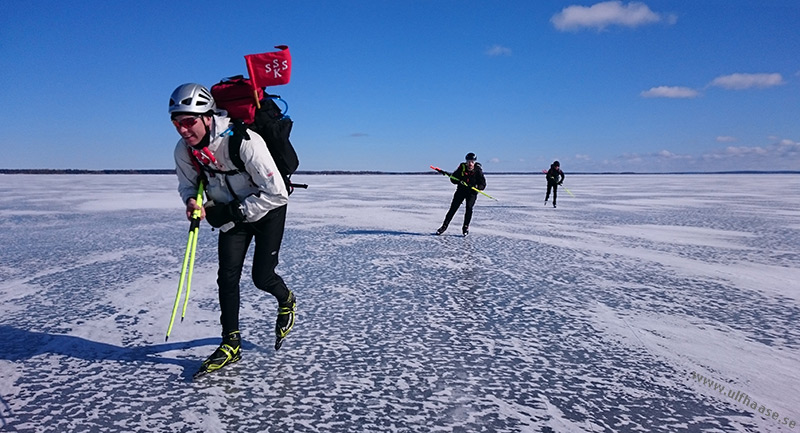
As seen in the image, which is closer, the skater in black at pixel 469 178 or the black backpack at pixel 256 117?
the black backpack at pixel 256 117

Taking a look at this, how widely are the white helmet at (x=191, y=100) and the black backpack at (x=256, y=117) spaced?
0.13 meters

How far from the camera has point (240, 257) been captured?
286 centimetres

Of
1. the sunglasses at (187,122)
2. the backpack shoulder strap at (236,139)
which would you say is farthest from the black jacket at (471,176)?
the sunglasses at (187,122)

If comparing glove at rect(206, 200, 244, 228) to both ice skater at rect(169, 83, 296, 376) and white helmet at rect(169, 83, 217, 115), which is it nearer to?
ice skater at rect(169, 83, 296, 376)

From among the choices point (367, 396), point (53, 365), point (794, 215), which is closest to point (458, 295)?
point (367, 396)

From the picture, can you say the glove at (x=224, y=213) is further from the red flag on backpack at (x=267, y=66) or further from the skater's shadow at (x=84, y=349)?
the skater's shadow at (x=84, y=349)

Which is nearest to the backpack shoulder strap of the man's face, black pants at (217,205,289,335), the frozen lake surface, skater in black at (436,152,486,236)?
the man's face

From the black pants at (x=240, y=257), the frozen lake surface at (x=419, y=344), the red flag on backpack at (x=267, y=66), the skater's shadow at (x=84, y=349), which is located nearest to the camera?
the frozen lake surface at (x=419, y=344)

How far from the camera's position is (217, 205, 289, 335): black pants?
110 inches

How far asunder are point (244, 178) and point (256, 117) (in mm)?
374

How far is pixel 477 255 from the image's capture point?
6.70 m

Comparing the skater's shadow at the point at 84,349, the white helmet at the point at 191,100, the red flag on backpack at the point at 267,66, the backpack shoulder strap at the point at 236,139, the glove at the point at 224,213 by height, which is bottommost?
the skater's shadow at the point at 84,349

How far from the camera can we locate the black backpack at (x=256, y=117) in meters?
2.57

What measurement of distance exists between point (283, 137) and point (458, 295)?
264cm
